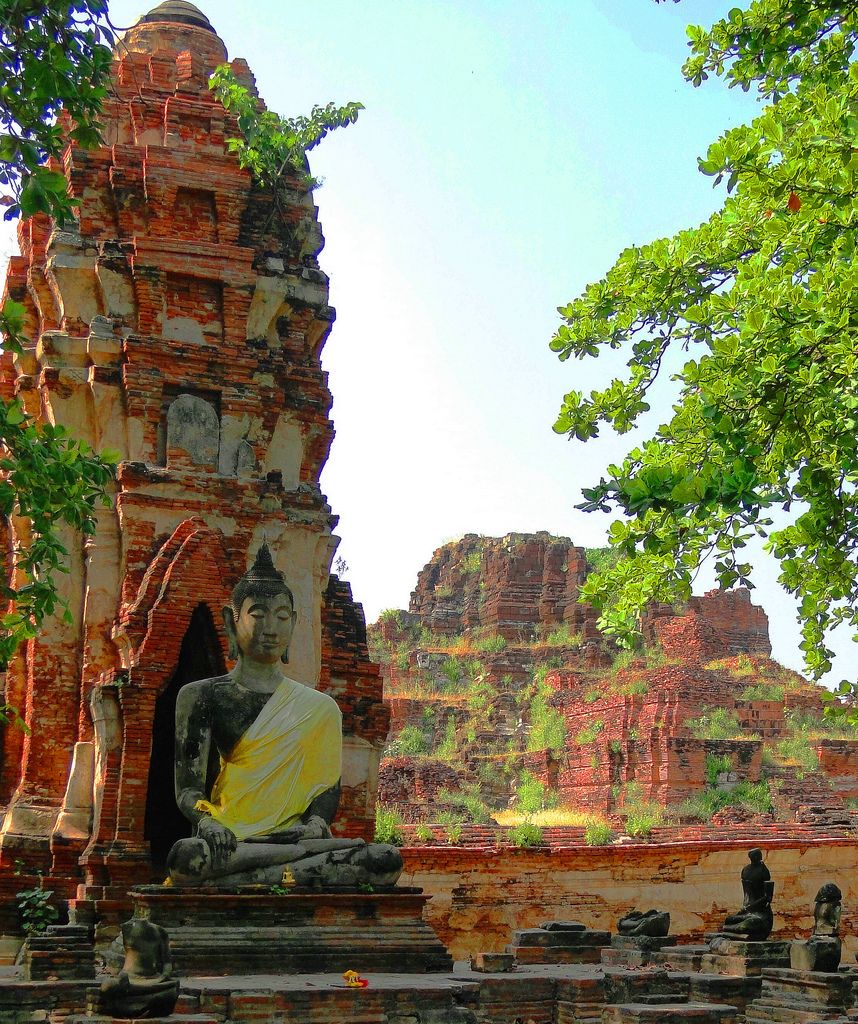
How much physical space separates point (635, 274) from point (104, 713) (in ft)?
18.7

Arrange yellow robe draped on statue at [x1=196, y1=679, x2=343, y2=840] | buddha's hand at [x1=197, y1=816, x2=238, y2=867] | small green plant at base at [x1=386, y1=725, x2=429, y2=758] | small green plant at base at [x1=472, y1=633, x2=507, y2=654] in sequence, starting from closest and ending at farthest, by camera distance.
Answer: buddha's hand at [x1=197, y1=816, x2=238, y2=867] → yellow robe draped on statue at [x1=196, y1=679, x2=343, y2=840] → small green plant at base at [x1=386, y1=725, x2=429, y2=758] → small green plant at base at [x1=472, y1=633, x2=507, y2=654]

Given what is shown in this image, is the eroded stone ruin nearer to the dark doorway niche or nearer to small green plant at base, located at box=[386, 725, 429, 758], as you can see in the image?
small green plant at base, located at box=[386, 725, 429, 758]

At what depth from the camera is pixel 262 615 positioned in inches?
430

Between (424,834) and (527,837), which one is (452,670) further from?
(527,837)

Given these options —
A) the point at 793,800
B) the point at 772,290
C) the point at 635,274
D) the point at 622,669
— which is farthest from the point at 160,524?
the point at 622,669

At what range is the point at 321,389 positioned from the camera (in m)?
14.4

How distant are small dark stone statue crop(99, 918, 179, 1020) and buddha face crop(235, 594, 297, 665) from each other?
343cm

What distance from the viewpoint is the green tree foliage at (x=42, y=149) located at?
879cm

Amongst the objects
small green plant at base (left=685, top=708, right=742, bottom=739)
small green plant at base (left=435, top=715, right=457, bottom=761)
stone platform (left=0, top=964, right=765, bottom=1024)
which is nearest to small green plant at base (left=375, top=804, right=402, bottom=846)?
stone platform (left=0, top=964, right=765, bottom=1024)

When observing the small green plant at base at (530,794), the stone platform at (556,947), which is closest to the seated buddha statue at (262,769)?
the stone platform at (556,947)

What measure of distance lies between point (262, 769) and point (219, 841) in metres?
0.88

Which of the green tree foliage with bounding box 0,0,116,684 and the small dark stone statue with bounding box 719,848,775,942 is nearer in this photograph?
the green tree foliage with bounding box 0,0,116,684

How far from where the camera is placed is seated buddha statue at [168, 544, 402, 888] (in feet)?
32.7

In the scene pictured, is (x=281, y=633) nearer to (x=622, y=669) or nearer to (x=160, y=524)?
(x=160, y=524)
